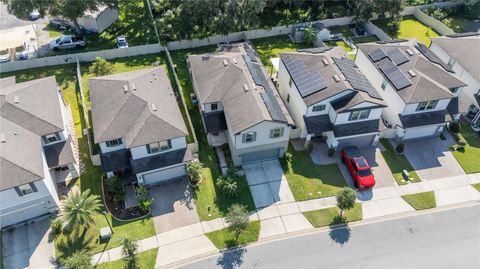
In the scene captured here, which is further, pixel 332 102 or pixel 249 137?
pixel 332 102

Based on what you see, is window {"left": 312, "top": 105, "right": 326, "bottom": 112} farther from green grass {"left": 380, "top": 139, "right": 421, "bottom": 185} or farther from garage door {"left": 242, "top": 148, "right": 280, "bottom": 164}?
green grass {"left": 380, "top": 139, "right": 421, "bottom": 185}

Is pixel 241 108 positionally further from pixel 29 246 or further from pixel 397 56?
pixel 29 246

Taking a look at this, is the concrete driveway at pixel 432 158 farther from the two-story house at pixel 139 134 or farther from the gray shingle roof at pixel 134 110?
the gray shingle roof at pixel 134 110

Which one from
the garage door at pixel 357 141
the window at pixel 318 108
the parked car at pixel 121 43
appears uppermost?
the parked car at pixel 121 43

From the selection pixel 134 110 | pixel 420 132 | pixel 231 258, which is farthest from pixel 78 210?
pixel 420 132

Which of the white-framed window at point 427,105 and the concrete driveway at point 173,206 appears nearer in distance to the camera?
the concrete driveway at point 173,206

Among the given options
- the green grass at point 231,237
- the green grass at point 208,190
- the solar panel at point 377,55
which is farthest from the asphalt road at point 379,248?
the solar panel at point 377,55

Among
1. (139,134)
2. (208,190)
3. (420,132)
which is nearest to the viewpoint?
(139,134)
